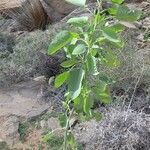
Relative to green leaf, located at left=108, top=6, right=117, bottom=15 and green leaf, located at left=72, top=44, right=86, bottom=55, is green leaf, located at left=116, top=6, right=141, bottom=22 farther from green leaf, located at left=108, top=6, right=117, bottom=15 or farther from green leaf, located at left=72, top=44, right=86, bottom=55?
green leaf, located at left=72, top=44, right=86, bottom=55

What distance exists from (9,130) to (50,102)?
0.60 meters

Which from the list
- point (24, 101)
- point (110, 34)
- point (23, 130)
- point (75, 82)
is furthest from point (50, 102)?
point (110, 34)

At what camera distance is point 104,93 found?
289cm

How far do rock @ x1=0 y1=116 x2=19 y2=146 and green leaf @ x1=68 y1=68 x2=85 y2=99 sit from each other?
182 centimetres

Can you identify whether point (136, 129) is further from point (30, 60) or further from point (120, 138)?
point (30, 60)

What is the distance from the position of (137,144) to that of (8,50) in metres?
3.09

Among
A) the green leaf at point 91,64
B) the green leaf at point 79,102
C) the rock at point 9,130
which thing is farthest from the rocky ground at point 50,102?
the green leaf at point 91,64

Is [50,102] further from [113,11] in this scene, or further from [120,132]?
[113,11]

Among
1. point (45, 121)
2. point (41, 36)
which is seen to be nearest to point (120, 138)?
point (45, 121)

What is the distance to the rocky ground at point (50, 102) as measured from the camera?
392cm

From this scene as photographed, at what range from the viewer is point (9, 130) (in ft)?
14.9

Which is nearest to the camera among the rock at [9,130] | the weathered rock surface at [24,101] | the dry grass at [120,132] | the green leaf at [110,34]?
the green leaf at [110,34]

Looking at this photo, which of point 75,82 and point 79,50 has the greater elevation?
point 79,50

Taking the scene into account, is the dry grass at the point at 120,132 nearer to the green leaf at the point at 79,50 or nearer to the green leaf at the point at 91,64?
the green leaf at the point at 91,64
